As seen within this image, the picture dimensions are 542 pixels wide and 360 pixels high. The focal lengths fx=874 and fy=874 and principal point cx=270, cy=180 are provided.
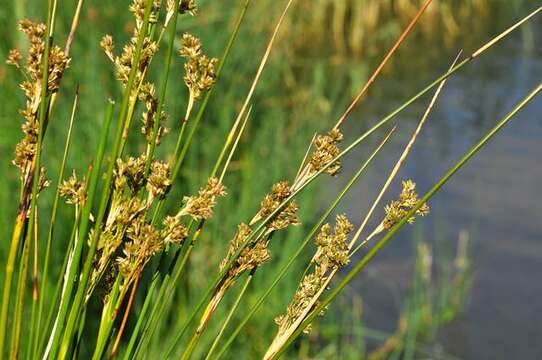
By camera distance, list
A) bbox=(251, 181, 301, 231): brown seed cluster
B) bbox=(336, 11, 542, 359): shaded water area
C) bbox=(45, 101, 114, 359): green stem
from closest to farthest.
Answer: bbox=(45, 101, 114, 359): green stem → bbox=(251, 181, 301, 231): brown seed cluster → bbox=(336, 11, 542, 359): shaded water area

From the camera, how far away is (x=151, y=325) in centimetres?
120

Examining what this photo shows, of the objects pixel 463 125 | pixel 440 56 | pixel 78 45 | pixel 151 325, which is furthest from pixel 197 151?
pixel 440 56

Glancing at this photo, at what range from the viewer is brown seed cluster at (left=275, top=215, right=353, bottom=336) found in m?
1.14

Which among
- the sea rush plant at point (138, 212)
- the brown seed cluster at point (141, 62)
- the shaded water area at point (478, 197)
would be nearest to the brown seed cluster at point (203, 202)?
the sea rush plant at point (138, 212)

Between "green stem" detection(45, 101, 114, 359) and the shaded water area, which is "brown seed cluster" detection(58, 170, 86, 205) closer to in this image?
"green stem" detection(45, 101, 114, 359)

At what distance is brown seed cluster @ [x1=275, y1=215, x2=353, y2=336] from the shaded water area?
312 cm

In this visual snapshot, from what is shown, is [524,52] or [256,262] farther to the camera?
[524,52]

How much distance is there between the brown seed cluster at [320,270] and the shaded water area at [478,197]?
10.2 feet

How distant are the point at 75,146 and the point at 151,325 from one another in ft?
7.13

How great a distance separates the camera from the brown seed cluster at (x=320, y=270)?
1.14 meters

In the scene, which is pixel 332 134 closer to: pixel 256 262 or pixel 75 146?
pixel 256 262

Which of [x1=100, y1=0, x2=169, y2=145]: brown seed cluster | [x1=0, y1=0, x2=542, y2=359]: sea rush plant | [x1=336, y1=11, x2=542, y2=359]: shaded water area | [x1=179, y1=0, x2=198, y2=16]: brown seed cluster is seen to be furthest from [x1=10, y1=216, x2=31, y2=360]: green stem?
[x1=336, y1=11, x2=542, y2=359]: shaded water area

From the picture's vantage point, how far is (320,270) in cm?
116

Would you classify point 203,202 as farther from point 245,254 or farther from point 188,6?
point 188,6
